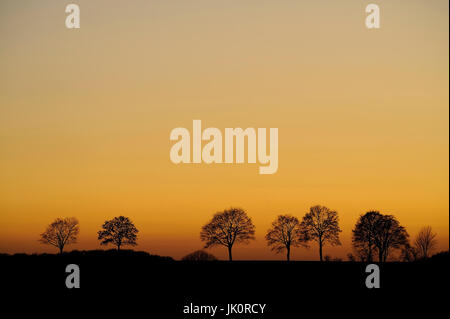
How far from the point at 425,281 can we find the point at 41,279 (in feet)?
131

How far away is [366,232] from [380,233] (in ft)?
8.59

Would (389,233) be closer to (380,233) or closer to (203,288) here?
(380,233)

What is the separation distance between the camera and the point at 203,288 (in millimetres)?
59312

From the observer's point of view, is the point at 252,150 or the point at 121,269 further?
the point at 121,269

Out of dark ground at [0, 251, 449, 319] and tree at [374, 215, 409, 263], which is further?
tree at [374, 215, 409, 263]

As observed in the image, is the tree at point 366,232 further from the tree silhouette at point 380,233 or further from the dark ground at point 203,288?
the dark ground at point 203,288

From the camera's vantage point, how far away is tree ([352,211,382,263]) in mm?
113250

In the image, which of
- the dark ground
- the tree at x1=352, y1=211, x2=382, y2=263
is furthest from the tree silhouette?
the dark ground

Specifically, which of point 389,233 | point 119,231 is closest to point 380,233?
point 389,233

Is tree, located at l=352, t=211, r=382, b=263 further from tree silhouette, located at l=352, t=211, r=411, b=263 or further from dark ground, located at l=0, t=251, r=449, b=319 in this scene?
dark ground, located at l=0, t=251, r=449, b=319
